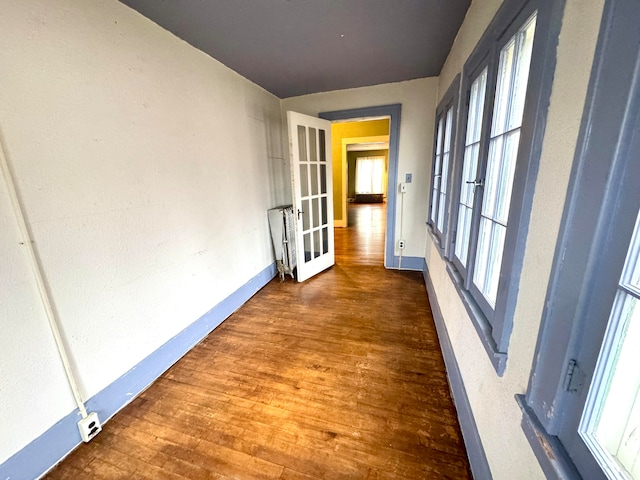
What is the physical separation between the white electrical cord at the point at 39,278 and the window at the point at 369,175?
459 inches

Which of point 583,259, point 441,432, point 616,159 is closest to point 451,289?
point 441,432

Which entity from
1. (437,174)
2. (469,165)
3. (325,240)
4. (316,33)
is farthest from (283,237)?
(469,165)

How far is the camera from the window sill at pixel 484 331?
0.95 m

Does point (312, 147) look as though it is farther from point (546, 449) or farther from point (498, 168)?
point (546, 449)

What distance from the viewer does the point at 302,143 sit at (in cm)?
308

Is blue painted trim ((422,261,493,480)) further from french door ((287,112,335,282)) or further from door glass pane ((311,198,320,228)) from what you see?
door glass pane ((311,198,320,228))

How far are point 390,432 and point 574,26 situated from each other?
1.73 meters

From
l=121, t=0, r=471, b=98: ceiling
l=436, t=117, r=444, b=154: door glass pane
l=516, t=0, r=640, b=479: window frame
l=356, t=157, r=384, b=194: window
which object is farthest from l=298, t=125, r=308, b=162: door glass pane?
l=356, t=157, r=384, b=194: window

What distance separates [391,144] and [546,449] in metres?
3.18

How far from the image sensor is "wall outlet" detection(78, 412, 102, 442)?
4.44 feet

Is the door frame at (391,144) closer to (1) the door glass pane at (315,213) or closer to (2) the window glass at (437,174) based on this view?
(2) the window glass at (437,174)

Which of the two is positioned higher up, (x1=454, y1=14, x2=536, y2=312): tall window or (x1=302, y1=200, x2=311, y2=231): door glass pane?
(x1=454, y1=14, x2=536, y2=312): tall window

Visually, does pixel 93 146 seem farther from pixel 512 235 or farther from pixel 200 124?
pixel 512 235

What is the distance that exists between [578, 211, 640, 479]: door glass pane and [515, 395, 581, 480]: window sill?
76 millimetres
